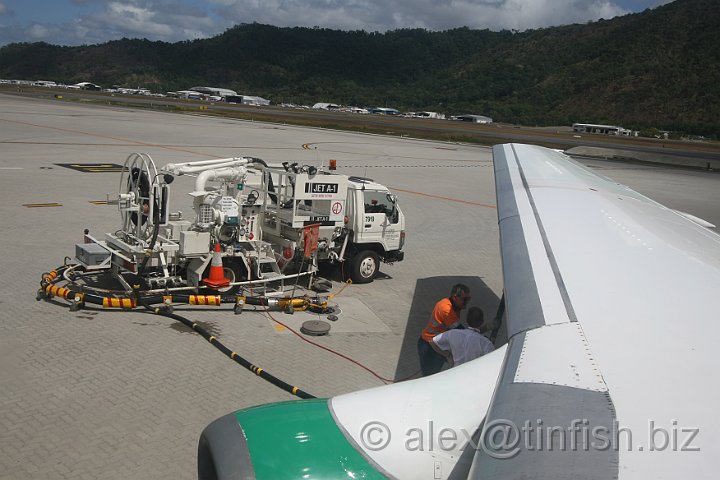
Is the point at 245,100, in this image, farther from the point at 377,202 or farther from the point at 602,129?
the point at 377,202

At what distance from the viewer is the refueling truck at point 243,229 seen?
12.1 meters

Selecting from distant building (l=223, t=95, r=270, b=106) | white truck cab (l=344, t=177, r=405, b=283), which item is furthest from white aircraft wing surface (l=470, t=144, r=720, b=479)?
distant building (l=223, t=95, r=270, b=106)

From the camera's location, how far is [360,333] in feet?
39.4

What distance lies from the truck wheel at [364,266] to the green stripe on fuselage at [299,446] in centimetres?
1050

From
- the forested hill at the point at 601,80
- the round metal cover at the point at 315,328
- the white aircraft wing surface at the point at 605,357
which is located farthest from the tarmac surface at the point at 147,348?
the forested hill at the point at 601,80

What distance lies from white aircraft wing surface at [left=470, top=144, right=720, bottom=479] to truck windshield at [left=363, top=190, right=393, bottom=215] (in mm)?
7694

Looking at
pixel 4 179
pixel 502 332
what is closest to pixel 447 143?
pixel 4 179

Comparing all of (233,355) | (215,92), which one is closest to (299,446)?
(233,355)

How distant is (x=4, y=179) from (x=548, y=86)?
480ft

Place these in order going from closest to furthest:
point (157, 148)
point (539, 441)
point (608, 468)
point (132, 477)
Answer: point (608, 468) → point (539, 441) → point (132, 477) → point (157, 148)

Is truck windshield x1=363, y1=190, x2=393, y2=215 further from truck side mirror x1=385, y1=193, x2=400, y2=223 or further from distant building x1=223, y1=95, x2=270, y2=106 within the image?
distant building x1=223, y1=95, x2=270, y2=106

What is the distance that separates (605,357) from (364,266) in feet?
36.8

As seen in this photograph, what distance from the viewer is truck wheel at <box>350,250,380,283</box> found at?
1491 cm

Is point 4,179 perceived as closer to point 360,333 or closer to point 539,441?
point 360,333
